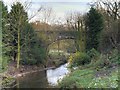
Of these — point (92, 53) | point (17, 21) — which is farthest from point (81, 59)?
point (17, 21)

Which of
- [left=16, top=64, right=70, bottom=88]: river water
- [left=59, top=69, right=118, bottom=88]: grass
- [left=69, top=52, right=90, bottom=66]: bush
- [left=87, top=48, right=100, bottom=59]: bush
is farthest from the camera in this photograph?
[left=69, top=52, right=90, bottom=66]: bush

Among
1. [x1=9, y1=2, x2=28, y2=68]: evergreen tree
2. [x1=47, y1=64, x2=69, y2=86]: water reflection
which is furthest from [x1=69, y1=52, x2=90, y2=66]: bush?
[x1=9, y1=2, x2=28, y2=68]: evergreen tree

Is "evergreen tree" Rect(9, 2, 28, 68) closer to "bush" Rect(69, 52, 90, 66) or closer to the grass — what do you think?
"bush" Rect(69, 52, 90, 66)

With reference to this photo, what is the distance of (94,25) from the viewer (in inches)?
741

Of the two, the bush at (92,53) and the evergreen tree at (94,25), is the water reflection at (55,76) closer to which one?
the bush at (92,53)

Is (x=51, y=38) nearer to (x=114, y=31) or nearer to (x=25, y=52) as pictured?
(x=25, y=52)

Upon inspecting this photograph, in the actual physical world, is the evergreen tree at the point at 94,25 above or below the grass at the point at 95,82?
above

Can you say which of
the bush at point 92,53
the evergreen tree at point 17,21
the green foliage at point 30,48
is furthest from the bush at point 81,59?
the evergreen tree at point 17,21

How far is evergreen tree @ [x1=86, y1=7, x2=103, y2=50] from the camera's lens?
61.2 feet

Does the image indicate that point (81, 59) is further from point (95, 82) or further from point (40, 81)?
point (95, 82)

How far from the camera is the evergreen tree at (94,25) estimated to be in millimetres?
18656

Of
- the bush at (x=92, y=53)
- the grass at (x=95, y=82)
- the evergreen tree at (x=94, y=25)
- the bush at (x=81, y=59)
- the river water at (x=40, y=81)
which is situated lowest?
the river water at (x=40, y=81)

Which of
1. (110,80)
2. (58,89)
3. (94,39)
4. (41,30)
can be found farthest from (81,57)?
(110,80)

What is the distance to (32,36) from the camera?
1930cm
